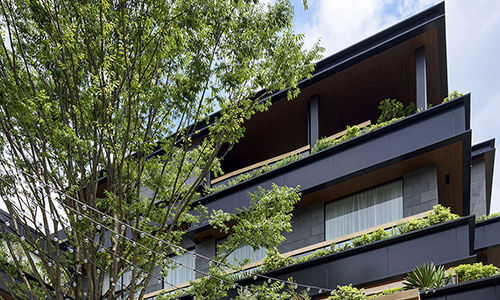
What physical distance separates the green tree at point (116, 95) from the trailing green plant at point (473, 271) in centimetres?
458

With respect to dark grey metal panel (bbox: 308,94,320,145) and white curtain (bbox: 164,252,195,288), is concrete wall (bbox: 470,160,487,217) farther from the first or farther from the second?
white curtain (bbox: 164,252,195,288)

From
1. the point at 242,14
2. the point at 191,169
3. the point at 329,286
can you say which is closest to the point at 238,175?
Result: the point at 329,286

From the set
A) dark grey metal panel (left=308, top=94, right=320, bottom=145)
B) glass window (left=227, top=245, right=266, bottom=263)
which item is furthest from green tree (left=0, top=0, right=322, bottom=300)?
dark grey metal panel (left=308, top=94, right=320, bottom=145)

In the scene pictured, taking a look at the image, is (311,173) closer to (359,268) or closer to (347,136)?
(347,136)

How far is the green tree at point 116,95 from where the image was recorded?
10242 mm

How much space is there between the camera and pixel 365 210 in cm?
1588

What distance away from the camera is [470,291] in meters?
11.5

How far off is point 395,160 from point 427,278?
4.11 meters

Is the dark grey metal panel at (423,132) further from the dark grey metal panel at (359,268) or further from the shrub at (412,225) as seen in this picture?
the dark grey metal panel at (359,268)

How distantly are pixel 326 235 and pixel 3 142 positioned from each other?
991cm

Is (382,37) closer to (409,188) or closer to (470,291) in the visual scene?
(409,188)

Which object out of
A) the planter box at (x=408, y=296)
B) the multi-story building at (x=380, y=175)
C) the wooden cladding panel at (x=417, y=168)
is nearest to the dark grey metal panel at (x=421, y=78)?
the multi-story building at (x=380, y=175)

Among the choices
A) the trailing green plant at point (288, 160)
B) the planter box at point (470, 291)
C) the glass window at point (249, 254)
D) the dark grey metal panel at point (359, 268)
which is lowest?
the planter box at point (470, 291)

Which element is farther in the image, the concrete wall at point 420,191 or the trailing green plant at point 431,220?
the concrete wall at point 420,191
